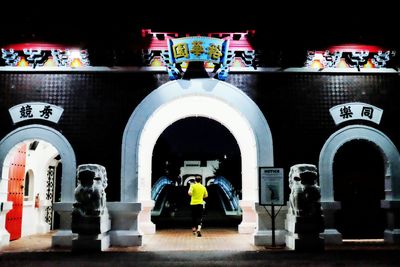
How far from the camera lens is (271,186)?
10.8m

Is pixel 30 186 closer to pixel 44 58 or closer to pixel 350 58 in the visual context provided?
pixel 44 58

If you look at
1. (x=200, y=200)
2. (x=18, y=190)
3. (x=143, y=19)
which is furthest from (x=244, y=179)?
(x=18, y=190)

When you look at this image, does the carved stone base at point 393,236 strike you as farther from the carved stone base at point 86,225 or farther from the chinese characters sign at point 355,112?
the carved stone base at point 86,225

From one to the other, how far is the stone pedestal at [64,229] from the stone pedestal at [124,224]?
40.8 inches

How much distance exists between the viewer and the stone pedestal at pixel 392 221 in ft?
37.5

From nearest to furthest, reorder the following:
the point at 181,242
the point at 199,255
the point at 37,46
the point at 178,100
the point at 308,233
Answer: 1. the point at 199,255
2. the point at 308,233
3. the point at 37,46
4. the point at 181,242
5. the point at 178,100

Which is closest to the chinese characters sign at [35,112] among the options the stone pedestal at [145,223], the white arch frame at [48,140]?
the white arch frame at [48,140]

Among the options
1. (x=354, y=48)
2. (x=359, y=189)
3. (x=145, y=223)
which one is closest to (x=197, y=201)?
(x=145, y=223)

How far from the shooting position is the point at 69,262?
28.9 ft

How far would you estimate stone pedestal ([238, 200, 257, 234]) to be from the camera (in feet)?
→ 45.1

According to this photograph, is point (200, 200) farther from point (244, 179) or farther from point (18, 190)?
point (18, 190)

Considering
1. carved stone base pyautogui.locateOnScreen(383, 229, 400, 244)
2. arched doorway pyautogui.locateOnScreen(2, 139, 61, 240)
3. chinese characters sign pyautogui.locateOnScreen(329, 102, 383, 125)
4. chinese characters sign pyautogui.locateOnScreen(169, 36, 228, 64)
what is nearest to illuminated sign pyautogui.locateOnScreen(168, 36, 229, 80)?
chinese characters sign pyautogui.locateOnScreen(169, 36, 228, 64)

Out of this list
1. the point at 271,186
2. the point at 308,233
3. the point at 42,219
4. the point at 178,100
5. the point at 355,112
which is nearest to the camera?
the point at 308,233

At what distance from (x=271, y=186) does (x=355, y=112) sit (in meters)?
3.39
